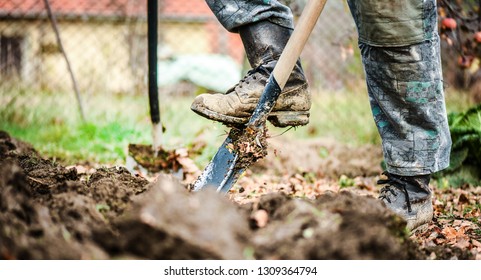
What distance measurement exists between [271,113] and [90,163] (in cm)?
194

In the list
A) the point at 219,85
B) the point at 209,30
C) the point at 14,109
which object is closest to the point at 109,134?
the point at 14,109

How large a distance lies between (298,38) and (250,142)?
0.43m

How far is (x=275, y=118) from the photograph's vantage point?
251 cm

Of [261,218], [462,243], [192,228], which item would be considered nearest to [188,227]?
[192,228]

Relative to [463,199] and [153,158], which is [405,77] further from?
[153,158]

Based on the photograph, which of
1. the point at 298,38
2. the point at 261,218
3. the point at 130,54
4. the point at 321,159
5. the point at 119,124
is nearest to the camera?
the point at 261,218

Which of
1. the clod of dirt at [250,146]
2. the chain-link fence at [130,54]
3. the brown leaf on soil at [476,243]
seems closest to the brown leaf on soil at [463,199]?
the brown leaf on soil at [476,243]

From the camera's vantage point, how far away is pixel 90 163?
4051mm

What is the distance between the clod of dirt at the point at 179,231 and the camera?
4.66ft

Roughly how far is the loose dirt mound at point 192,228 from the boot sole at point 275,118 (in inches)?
26.7

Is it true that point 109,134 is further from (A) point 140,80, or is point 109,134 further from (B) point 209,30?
(B) point 209,30

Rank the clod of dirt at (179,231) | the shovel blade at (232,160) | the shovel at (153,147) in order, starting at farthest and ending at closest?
the shovel at (153,147) → the shovel blade at (232,160) → the clod of dirt at (179,231)

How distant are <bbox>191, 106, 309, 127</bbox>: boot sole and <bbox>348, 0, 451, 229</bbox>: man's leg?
31cm

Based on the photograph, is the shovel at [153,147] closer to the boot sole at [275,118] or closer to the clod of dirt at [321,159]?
the clod of dirt at [321,159]
